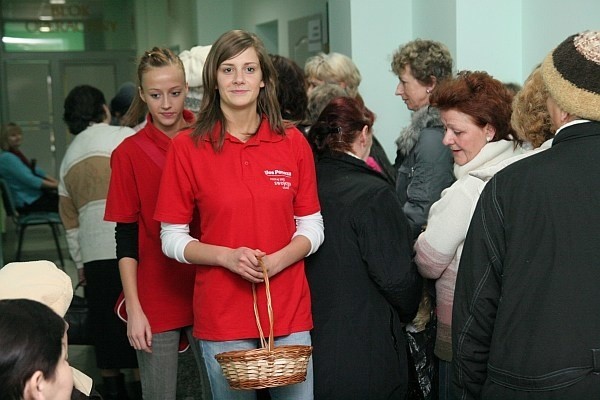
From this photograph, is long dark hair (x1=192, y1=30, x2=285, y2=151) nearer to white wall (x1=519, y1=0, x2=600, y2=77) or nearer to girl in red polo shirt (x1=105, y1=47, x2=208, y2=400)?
girl in red polo shirt (x1=105, y1=47, x2=208, y2=400)

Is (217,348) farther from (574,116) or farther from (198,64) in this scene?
(198,64)

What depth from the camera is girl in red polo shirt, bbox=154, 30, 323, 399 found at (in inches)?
109

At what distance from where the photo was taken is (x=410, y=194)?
3912 mm

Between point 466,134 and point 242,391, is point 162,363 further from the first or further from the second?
point 466,134

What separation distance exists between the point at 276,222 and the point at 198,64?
4.59ft

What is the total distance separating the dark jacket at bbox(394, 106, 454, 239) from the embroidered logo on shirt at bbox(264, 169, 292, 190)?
1.13 m

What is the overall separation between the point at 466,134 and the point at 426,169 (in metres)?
0.75

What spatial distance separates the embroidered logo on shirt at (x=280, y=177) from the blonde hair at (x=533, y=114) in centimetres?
71

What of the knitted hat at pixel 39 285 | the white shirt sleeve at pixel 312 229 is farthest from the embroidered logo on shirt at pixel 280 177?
the knitted hat at pixel 39 285

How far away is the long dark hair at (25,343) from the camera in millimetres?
1701

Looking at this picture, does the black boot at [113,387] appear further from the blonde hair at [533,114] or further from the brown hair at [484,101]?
the blonde hair at [533,114]

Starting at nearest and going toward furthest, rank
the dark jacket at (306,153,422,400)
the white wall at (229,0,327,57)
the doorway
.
A: the dark jacket at (306,153,422,400)
the white wall at (229,0,327,57)
the doorway

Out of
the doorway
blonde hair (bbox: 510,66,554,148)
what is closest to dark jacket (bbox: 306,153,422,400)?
blonde hair (bbox: 510,66,554,148)

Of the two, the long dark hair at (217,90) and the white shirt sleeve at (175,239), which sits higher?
the long dark hair at (217,90)
